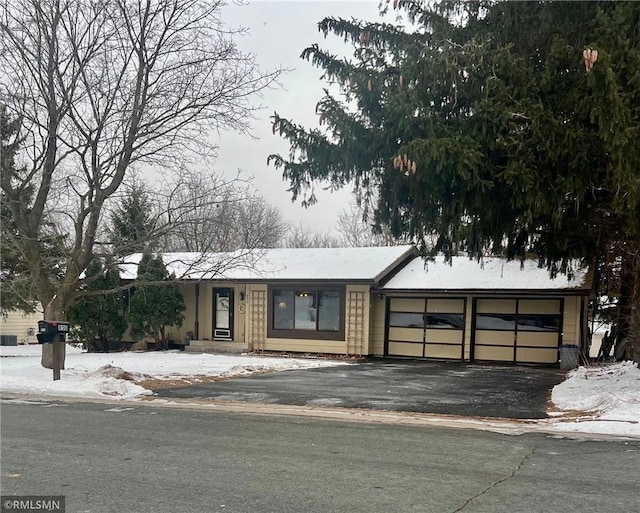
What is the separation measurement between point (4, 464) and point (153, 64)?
34.7 ft

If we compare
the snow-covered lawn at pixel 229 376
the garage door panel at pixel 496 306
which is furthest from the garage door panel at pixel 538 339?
the snow-covered lawn at pixel 229 376

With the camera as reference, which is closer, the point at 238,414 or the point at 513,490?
the point at 513,490

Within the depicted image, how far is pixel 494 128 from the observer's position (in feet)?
34.9

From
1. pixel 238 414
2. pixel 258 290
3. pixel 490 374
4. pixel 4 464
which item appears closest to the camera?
pixel 4 464

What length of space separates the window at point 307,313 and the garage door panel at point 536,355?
6.07m

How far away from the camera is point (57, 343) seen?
527 inches

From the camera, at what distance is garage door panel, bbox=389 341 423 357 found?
21.6m

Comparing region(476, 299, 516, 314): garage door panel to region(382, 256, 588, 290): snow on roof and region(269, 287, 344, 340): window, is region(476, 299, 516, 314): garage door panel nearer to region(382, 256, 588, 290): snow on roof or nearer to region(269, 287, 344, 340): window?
region(382, 256, 588, 290): snow on roof

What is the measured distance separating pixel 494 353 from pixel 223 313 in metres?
10.5

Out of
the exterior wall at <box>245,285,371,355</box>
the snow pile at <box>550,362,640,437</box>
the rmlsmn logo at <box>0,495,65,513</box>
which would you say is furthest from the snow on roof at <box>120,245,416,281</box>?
the rmlsmn logo at <box>0,495,65,513</box>

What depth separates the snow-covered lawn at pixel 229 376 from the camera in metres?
9.55

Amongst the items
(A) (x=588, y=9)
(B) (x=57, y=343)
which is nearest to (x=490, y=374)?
(A) (x=588, y=9)

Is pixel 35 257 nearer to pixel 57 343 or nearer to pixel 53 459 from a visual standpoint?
pixel 57 343

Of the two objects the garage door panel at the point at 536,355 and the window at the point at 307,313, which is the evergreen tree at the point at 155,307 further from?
the garage door panel at the point at 536,355
